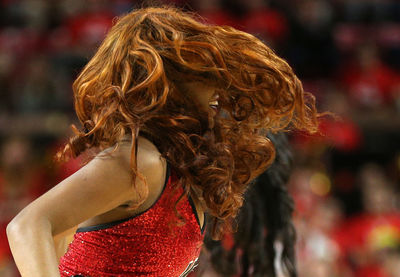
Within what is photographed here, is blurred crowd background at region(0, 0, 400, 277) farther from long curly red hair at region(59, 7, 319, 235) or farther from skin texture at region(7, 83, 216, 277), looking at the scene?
skin texture at region(7, 83, 216, 277)

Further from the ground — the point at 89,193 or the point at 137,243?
the point at 89,193

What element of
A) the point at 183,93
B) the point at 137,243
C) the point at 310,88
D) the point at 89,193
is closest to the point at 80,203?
the point at 89,193

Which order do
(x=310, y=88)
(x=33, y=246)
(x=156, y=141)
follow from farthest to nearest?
(x=310, y=88) → (x=156, y=141) → (x=33, y=246)

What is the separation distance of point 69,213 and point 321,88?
Result: 5.06 metres

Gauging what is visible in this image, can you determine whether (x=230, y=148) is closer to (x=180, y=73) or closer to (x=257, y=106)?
(x=257, y=106)

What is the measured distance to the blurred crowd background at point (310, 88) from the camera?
552 centimetres

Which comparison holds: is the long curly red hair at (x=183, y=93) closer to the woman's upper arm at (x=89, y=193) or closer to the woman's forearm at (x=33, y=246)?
the woman's upper arm at (x=89, y=193)

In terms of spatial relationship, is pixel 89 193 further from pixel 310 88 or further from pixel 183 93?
pixel 310 88

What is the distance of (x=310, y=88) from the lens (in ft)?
19.5

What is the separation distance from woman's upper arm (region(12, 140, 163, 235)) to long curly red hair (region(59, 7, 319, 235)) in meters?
0.03

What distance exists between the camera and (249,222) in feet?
8.11

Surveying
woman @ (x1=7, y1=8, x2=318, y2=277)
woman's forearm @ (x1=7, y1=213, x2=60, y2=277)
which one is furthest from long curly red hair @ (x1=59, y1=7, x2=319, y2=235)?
woman's forearm @ (x1=7, y1=213, x2=60, y2=277)

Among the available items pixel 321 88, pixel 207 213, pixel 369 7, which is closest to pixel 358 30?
pixel 369 7

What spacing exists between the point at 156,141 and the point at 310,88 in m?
4.59
